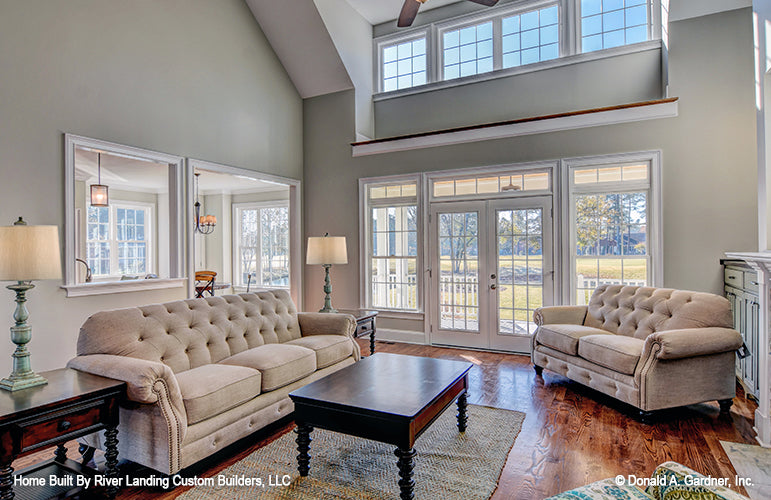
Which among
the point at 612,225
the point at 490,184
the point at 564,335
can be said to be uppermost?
the point at 490,184

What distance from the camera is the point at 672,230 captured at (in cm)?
448

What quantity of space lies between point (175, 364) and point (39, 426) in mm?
958

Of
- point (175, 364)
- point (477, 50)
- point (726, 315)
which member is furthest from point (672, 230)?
point (175, 364)

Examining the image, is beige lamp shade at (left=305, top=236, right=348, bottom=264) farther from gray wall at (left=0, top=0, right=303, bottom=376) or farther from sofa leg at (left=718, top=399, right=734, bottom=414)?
sofa leg at (left=718, top=399, right=734, bottom=414)

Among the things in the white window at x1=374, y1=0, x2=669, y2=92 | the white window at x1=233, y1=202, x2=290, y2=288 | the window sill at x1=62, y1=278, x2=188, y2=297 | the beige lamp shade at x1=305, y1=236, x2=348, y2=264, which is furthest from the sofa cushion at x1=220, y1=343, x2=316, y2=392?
the white window at x1=233, y1=202, x2=290, y2=288

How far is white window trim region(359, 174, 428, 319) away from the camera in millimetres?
5723

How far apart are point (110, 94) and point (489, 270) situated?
172 inches

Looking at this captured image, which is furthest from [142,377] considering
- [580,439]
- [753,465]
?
[753,465]

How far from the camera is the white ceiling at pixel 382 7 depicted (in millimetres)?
6062

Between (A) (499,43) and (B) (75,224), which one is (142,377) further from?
(A) (499,43)

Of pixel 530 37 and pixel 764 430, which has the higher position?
pixel 530 37

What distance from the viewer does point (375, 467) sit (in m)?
2.51

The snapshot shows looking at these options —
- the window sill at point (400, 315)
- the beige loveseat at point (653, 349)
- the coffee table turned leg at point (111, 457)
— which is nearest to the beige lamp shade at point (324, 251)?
the window sill at point (400, 315)

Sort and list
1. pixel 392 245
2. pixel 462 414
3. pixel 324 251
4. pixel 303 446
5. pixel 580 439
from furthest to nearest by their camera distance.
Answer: pixel 392 245 → pixel 324 251 → pixel 462 414 → pixel 580 439 → pixel 303 446
